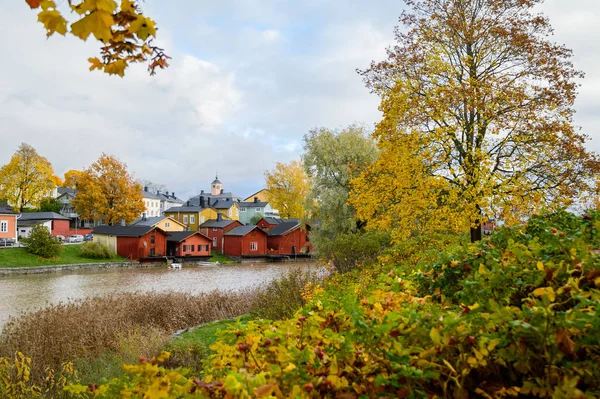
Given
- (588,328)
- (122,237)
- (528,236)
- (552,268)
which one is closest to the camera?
(588,328)

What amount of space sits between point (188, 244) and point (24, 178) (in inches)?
949

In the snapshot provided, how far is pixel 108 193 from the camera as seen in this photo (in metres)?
53.3

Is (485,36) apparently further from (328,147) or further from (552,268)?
(328,147)

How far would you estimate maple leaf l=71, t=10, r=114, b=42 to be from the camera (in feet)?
6.18

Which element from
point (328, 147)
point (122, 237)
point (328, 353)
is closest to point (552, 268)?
point (328, 353)

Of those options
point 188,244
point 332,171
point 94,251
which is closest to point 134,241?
point 94,251

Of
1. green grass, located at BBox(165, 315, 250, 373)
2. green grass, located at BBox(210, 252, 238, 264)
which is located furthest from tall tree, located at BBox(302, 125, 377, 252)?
green grass, located at BBox(210, 252, 238, 264)

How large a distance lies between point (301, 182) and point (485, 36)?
48704 millimetres

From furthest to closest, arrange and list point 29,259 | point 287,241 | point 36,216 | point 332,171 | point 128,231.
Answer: point 287,241, point 36,216, point 128,231, point 29,259, point 332,171

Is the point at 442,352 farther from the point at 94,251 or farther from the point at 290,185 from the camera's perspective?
the point at 290,185

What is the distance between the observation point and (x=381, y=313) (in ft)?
8.81

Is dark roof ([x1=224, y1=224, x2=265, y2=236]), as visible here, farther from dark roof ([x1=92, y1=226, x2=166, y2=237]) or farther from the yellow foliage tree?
the yellow foliage tree

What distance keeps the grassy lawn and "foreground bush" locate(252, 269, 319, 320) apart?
1206 inches

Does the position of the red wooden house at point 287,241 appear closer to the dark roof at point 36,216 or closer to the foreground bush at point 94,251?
the foreground bush at point 94,251
